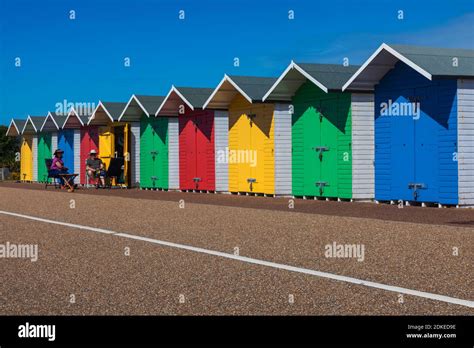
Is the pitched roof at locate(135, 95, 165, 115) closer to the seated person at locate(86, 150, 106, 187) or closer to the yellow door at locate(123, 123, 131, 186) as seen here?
the yellow door at locate(123, 123, 131, 186)

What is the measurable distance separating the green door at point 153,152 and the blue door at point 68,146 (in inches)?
376

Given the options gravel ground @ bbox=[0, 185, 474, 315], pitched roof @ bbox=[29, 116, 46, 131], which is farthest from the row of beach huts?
pitched roof @ bbox=[29, 116, 46, 131]

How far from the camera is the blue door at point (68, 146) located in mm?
43344

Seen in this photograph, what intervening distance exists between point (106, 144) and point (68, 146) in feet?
20.3

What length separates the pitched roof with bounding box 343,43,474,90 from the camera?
59.2 feet

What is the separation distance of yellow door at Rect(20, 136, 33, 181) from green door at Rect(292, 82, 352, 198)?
100.0 ft

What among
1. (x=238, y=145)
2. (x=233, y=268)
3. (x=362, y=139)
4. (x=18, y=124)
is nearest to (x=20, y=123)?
(x=18, y=124)

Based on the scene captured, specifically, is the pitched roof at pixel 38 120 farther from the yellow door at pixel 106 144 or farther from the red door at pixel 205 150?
the red door at pixel 205 150

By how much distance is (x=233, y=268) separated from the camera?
28.9ft

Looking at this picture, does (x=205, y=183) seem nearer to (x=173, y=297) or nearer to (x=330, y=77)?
(x=330, y=77)

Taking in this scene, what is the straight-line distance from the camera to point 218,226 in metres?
14.2

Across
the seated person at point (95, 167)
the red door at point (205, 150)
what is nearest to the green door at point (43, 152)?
the seated person at point (95, 167)

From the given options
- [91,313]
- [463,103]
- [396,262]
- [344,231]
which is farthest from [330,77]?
[91,313]
